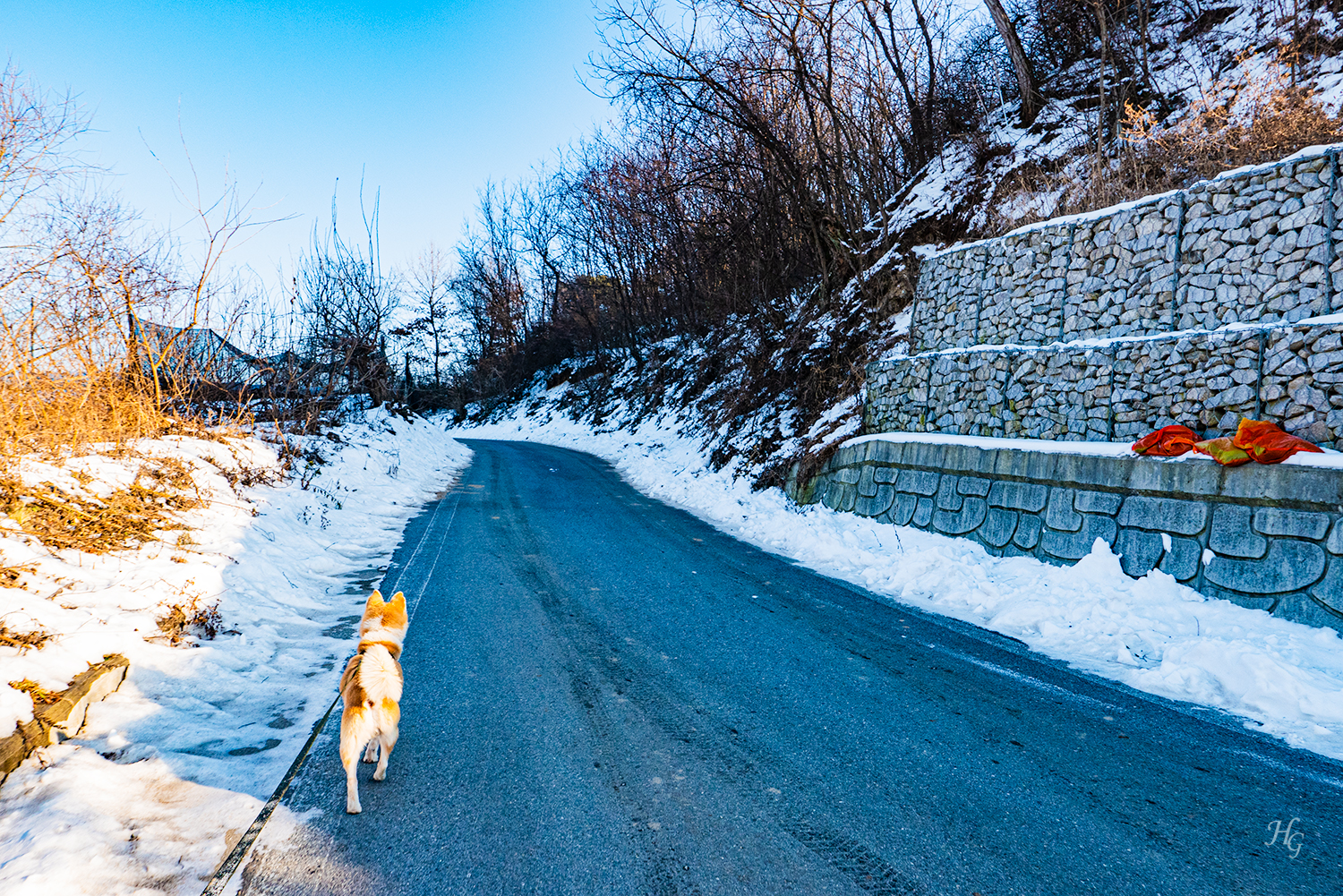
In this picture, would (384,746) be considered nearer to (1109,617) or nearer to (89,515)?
(89,515)

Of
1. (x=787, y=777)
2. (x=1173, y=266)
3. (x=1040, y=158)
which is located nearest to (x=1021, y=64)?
(x=1040, y=158)

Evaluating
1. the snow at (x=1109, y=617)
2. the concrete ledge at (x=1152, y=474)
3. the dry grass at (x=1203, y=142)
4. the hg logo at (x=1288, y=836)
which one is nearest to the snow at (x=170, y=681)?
the hg logo at (x=1288, y=836)

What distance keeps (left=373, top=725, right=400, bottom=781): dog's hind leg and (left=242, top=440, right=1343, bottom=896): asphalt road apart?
0.08 m

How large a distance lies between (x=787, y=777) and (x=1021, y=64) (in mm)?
18778

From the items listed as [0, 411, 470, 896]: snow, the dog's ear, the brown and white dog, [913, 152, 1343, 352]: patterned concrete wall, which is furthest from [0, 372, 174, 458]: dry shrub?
[913, 152, 1343, 352]: patterned concrete wall

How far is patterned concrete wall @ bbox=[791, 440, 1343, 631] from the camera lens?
5500 millimetres

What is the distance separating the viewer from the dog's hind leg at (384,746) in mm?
3365

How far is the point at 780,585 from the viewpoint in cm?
764

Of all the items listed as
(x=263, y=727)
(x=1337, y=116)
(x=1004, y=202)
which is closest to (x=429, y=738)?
(x=263, y=727)

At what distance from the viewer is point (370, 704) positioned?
3.19 meters

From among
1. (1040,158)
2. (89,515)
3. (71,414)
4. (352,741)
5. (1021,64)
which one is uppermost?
(1021,64)

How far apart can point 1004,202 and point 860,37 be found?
8145 mm

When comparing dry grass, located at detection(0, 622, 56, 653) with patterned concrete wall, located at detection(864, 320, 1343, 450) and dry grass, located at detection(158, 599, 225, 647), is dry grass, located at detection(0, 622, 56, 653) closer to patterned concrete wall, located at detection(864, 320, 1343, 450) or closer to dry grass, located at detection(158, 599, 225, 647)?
dry grass, located at detection(158, 599, 225, 647)

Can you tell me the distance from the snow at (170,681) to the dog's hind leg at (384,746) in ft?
1.51
